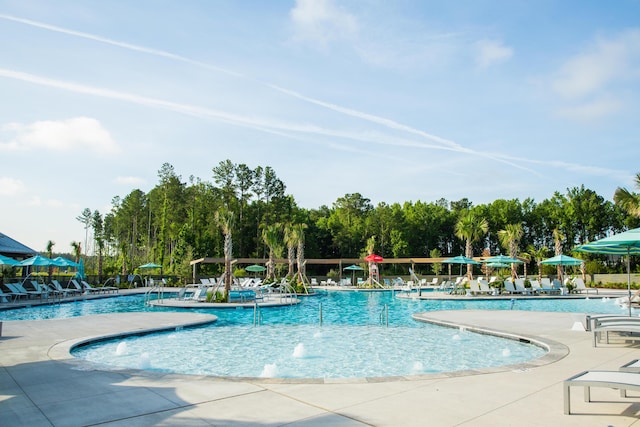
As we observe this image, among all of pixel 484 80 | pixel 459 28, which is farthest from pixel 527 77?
pixel 459 28

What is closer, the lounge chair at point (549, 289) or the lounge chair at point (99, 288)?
the lounge chair at point (549, 289)

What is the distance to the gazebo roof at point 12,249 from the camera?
867 inches

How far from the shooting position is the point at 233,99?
13.3 m

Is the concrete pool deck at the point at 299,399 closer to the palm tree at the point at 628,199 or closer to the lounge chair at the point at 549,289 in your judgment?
the palm tree at the point at 628,199

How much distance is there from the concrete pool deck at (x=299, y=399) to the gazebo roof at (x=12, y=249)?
18775mm

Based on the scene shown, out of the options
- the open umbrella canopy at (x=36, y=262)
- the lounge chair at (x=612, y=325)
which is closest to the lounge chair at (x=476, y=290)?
the lounge chair at (x=612, y=325)

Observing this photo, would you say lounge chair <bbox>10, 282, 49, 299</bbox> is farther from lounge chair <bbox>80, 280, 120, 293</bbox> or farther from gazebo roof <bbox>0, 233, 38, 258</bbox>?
lounge chair <bbox>80, 280, 120, 293</bbox>

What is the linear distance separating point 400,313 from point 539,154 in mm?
11553

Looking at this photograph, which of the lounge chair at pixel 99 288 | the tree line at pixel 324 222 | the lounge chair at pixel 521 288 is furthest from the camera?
the tree line at pixel 324 222

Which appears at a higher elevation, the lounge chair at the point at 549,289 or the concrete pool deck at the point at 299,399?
the concrete pool deck at the point at 299,399

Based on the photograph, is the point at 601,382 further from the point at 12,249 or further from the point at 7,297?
the point at 12,249

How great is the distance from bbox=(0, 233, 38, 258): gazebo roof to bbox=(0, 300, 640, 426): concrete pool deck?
18.8 metres

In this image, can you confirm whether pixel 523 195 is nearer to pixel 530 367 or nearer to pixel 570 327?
pixel 570 327

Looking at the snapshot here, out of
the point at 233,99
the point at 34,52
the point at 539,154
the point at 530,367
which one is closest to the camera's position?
the point at 530,367
